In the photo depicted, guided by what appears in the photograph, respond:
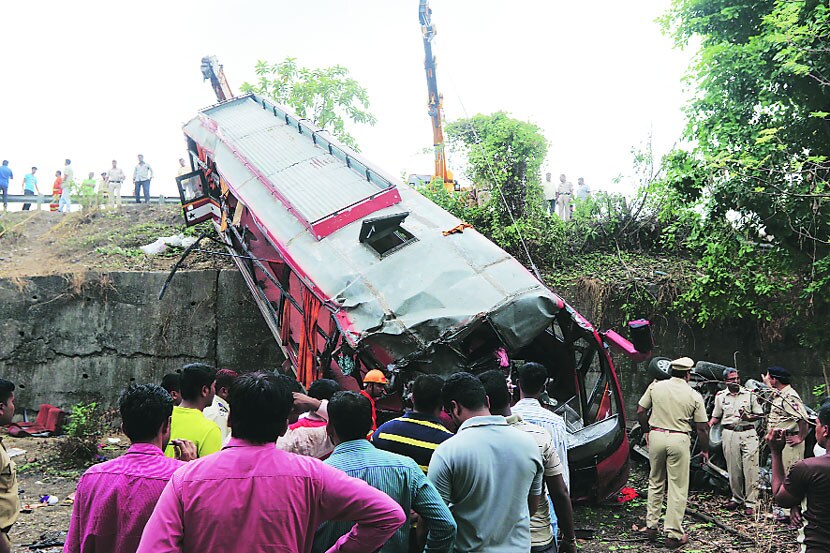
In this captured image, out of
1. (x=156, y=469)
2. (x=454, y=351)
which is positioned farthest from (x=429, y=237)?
(x=156, y=469)

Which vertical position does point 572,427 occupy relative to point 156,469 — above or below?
below

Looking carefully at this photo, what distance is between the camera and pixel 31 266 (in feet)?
36.0

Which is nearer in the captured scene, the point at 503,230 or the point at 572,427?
the point at 572,427

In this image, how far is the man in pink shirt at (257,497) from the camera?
1.94 meters

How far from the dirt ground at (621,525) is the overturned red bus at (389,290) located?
1.13 feet

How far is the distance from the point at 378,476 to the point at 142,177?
1438 cm

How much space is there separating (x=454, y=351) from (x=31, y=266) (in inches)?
337

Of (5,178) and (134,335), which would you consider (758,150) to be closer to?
(134,335)

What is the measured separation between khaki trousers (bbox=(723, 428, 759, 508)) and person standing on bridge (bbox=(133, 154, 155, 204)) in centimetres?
1298

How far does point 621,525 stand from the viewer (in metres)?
6.31

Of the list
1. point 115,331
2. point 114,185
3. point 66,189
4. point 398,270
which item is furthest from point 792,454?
point 66,189

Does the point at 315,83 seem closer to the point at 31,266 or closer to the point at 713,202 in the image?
the point at 31,266

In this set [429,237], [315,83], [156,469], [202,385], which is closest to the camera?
[156,469]

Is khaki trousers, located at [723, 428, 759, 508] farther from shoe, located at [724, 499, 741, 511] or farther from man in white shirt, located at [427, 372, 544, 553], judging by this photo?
man in white shirt, located at [427, 372, 544, 553]
